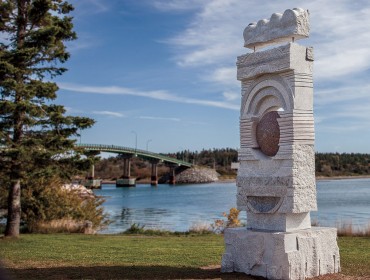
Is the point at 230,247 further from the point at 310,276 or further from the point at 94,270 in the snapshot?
the point at 94,270

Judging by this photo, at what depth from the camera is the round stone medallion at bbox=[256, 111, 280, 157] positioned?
9320mm

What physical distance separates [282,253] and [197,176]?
99.3m

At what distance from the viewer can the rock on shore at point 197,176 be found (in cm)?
10654

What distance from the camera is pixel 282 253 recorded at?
829cm

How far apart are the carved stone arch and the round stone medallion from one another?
23cm

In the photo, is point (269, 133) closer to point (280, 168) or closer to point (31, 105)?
point (280, 168)

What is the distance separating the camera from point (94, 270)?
9.56 metres

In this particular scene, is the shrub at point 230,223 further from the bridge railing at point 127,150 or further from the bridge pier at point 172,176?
the bridge pier at point 172,176

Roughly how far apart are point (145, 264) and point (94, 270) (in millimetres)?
1234

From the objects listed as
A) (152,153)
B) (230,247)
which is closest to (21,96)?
(230,247)

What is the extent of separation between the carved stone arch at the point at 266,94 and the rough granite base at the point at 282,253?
2322mm

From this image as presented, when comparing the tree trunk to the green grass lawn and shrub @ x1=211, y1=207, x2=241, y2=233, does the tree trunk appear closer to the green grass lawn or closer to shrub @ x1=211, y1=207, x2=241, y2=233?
the green grass lawn

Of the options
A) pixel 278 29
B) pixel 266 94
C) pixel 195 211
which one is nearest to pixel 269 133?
pixel 266 94

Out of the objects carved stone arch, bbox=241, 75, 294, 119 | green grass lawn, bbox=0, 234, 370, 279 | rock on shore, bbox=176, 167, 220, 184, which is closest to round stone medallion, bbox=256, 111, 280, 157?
carved stone arch, bbox=241, 75, 294, 119
